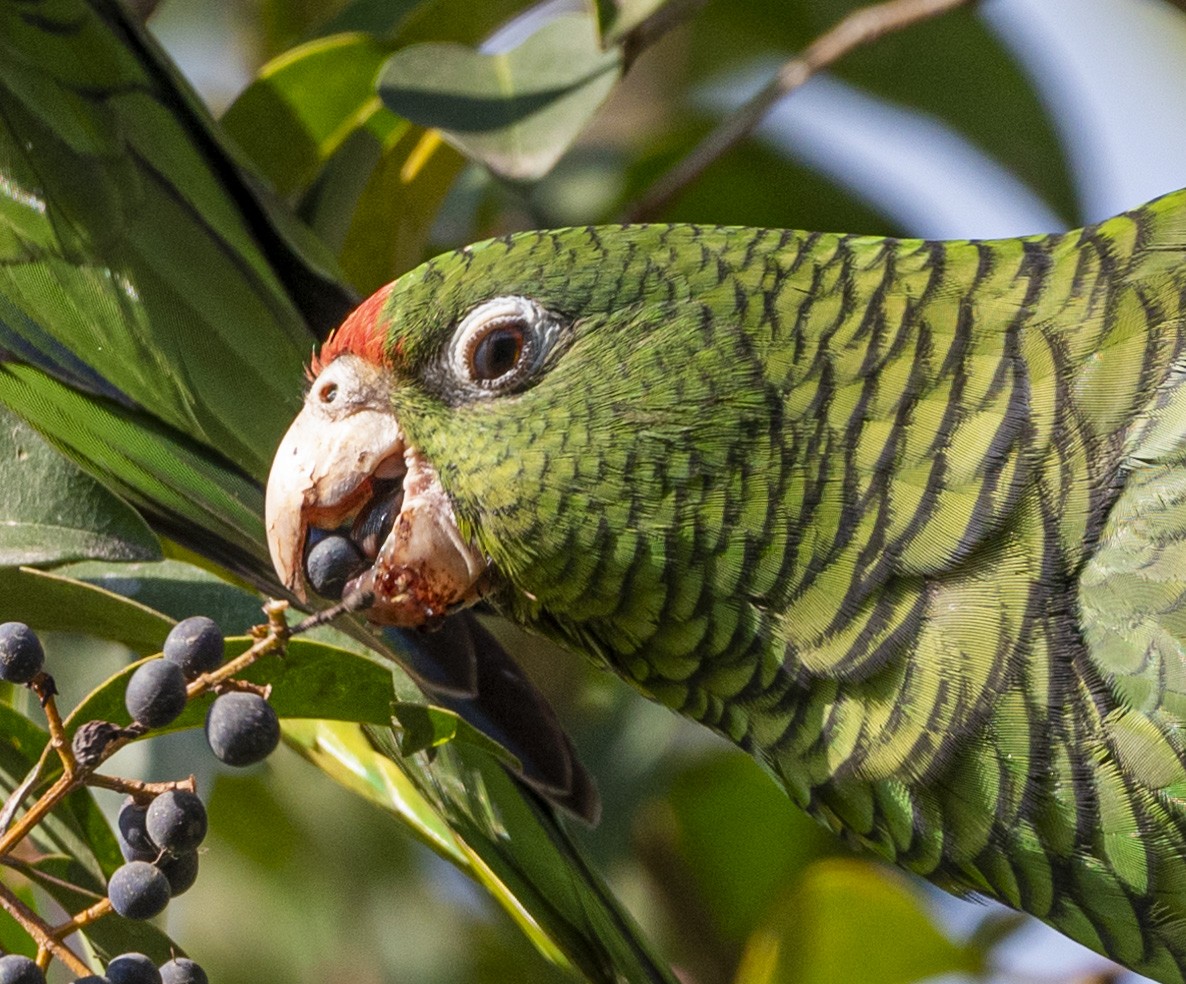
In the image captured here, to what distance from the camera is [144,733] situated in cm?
110

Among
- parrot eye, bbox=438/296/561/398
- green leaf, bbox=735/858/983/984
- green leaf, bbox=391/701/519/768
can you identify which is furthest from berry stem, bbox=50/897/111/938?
green leaf, bbox=735/858/983/984

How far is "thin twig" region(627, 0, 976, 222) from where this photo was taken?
2020 mm

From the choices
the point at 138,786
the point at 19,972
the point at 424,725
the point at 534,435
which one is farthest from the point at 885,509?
the point at 19,972

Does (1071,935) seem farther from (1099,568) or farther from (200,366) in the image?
(200,366)

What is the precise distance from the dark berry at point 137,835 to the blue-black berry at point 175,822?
0.04m

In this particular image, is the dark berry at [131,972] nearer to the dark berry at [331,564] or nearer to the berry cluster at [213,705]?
the berry cluster at [213,705]

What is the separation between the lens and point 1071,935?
56.4 inches

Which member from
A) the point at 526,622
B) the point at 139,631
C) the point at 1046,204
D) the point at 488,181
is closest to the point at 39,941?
the point at 139,631

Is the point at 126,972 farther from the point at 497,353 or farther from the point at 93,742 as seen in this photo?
the point at 497,353

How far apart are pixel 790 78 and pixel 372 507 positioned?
100 cm

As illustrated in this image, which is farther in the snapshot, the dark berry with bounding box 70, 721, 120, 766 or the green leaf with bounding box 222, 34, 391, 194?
the green leaf with bounding box 222, 34, 391, 194

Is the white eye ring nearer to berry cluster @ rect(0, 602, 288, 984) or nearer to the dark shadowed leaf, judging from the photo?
berry cluster @ rect(0, 602, 288, 984)

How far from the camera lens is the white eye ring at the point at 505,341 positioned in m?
1.38

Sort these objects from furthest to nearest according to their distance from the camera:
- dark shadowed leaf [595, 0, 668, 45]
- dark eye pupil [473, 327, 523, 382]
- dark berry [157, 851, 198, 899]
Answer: dark shadowed leaf [595, 0, 668, 45], dark eye pupil [473, 327, 523, 382], dark berry [157, 851, 198, 899]
